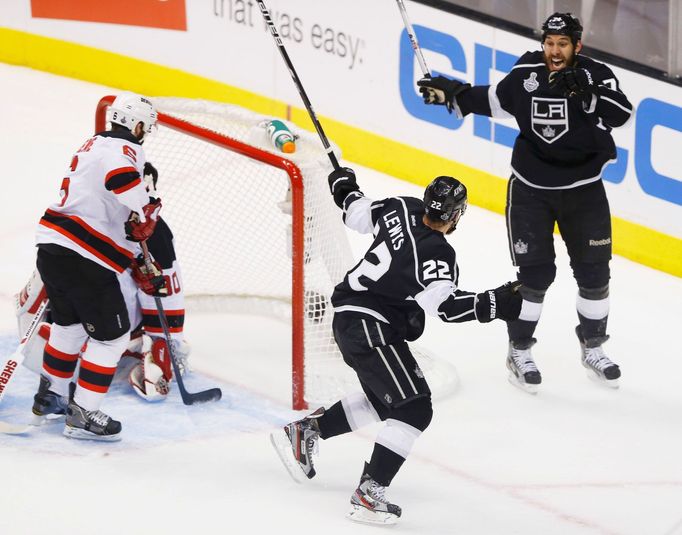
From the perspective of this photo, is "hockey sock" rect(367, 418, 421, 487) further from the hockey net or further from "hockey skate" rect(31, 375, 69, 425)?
"hockey skate" rect(31, 375, 69, 425)

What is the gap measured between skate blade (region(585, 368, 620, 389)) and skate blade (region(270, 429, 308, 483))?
1345 mm

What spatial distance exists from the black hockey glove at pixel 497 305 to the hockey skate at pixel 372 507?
1.82ft

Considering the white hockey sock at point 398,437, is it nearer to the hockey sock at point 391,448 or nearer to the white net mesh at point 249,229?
the hockey sock at point 391,448

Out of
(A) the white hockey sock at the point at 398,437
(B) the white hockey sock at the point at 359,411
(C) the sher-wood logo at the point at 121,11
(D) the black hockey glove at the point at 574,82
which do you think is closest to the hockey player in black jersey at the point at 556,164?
(D) the black hockey glove at the point at 574,82

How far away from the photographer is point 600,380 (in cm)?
483

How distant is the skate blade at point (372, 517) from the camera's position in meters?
3.68

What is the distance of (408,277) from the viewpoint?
3611mm

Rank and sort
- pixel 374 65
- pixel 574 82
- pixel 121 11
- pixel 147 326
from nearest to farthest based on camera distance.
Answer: pixel 574 82 < pixel 147 326 < pixel 374 65 < pixel 121 11

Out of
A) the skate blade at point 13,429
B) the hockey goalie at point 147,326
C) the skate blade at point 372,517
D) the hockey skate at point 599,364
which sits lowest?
the skate blade at point 372,517

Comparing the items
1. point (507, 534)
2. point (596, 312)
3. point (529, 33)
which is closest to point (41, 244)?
point (507, 534)

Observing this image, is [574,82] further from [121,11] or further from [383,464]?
[121,11]

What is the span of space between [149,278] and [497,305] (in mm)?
1232

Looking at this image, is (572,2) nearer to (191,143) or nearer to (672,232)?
(672,232)

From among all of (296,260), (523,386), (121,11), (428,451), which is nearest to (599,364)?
(523,386)
